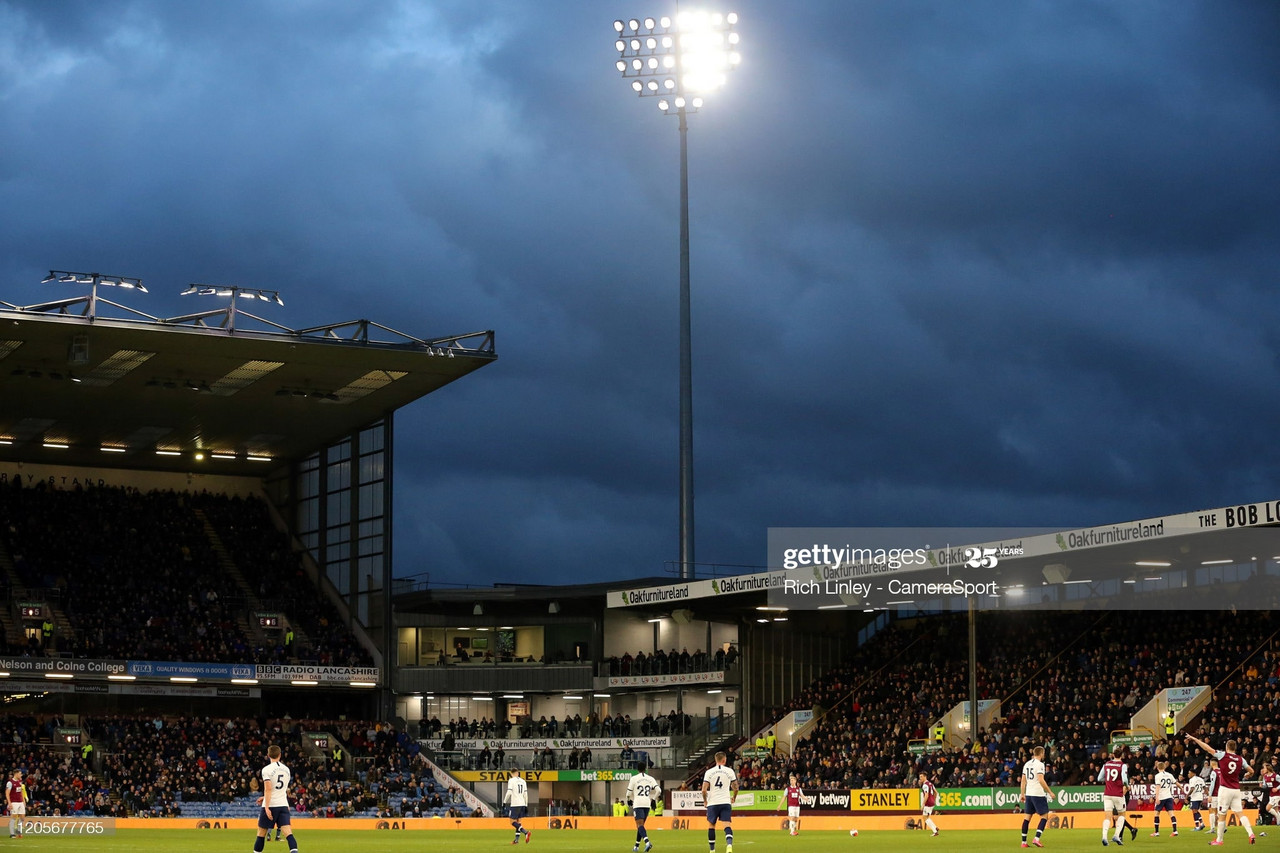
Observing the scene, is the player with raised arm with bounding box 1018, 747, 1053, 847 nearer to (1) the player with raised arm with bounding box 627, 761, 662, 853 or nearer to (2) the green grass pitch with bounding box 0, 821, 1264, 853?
(2) the green grass pitch with bounding box 0, 821, 1264, 853

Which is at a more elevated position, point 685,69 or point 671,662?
point 685,69

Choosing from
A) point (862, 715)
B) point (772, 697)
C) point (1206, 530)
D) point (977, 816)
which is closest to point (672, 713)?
point (772, 697)

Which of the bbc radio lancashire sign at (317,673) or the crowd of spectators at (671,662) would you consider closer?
the crowd of spectators at (671,662)

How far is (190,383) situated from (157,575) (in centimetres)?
1390

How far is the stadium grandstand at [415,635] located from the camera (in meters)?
53.2

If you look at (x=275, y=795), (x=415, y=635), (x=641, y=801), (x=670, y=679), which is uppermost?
(x=415, y=635)

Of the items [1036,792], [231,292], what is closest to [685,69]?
[231,292]

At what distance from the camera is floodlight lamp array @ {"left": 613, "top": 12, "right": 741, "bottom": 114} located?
203 ft

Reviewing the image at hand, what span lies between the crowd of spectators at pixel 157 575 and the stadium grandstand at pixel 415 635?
0.49 feet

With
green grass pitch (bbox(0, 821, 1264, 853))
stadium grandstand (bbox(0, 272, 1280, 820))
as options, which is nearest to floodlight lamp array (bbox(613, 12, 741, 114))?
stadium grandstand (bbox(0, 272, 1280, 820))

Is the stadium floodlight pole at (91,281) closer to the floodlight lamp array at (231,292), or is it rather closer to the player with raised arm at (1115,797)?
the floodlight lamp array at (231,292)

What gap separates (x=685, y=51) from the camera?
62.8m

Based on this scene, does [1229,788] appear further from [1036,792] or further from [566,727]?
[566,727]

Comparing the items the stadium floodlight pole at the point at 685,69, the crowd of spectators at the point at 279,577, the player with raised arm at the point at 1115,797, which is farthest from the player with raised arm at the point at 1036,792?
the crowd of spectators at the point at 279,577
